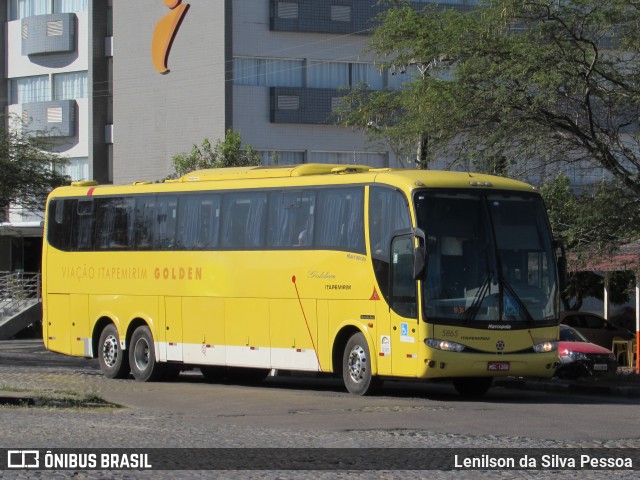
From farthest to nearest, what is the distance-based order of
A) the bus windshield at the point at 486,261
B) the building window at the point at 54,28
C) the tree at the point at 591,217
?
the building window at the point at 54,28 → the tree at the point at 591,217 → the bus windshield at the point at 486,261

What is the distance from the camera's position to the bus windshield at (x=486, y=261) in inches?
770

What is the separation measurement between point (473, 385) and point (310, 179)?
178 inches

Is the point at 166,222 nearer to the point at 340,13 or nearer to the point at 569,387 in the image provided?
the point at 569,387

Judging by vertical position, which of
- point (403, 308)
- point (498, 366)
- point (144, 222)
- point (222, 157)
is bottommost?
point (498, 366)

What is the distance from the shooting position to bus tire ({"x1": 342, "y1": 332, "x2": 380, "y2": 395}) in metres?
20.2

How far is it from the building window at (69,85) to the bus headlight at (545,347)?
1474 inches

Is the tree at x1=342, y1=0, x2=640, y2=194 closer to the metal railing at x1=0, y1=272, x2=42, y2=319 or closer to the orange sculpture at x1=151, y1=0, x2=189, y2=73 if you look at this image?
the orange sculpture at x1=151, y1=0, x2=189, y2=73

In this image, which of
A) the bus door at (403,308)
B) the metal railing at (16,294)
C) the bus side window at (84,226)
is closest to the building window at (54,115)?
the metal railing at (16,294)


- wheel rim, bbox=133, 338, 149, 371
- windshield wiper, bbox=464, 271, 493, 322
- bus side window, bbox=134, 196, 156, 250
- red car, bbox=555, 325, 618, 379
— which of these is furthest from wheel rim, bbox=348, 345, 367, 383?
red car, bbox=555, 325, 618, 379

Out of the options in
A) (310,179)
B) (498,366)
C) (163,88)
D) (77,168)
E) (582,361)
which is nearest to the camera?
(498,366)

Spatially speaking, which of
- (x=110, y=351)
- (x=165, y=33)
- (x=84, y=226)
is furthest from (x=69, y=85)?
(x=110, y=351)

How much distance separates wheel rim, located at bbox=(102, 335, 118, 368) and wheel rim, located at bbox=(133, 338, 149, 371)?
0.60 meters

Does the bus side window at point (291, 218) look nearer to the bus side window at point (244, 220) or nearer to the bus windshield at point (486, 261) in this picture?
the bus side window at point (244, 220)

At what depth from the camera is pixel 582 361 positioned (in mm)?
28031
